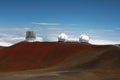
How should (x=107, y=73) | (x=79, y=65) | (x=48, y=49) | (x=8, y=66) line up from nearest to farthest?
(x=107, y=73) < (x=79, y=65) < (x=8, y=66) < (x=48, y=49)

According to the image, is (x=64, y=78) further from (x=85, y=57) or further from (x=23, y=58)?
(x=23, y=58)

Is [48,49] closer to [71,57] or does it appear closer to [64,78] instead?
[71,57]

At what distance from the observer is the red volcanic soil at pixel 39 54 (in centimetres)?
9375

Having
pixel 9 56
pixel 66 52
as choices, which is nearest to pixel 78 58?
pixel 66 52

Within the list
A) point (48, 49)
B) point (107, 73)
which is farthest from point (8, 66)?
point (107, 73)

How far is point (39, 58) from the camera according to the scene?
326ft

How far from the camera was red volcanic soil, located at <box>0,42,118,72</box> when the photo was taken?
9375 cm

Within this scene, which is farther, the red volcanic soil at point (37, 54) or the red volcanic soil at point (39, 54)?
the red volcanic soil at point (37, 54)

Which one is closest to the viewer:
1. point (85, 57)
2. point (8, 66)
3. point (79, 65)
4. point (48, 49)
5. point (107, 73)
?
point (107, 73)

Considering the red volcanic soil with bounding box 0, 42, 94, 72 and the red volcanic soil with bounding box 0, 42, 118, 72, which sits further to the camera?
the red volcanic soil with bounding box 0, 42, 94, 72

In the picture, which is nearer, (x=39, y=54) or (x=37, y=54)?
(x=39, y=54)

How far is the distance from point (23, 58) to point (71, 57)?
59.0ft

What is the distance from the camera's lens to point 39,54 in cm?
10250

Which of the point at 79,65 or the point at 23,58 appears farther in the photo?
the point at 23,58
